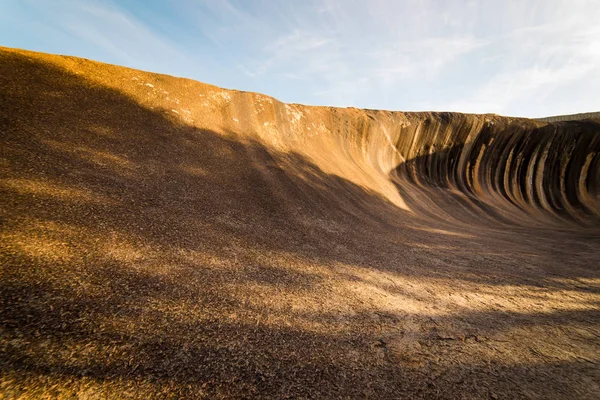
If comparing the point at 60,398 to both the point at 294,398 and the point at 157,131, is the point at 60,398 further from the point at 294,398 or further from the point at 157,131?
the point at 157,131

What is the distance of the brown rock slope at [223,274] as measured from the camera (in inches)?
68.8

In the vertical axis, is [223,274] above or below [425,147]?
below

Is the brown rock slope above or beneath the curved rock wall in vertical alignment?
beneath

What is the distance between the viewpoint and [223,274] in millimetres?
3107

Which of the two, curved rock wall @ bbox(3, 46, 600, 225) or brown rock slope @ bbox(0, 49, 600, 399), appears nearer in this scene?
brown rock slope @ bbox(0, 49, 600, 399)

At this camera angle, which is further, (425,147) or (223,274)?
(425,147)

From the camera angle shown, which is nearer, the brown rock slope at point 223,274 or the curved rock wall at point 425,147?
the brown rock slope at point 223,274

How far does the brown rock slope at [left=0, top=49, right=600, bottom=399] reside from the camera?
175cm

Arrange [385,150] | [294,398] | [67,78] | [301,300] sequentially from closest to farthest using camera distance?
[294,398]
[301,300]
[67,78]
[385,150]

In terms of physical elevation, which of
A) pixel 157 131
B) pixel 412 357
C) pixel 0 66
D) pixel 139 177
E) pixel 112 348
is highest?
pixel 0 66

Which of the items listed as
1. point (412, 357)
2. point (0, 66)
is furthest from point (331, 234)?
point (0, 66)

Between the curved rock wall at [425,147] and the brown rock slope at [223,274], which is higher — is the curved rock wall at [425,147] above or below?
above

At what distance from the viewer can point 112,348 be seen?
172 centimetres

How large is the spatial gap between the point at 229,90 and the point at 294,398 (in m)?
10.7
